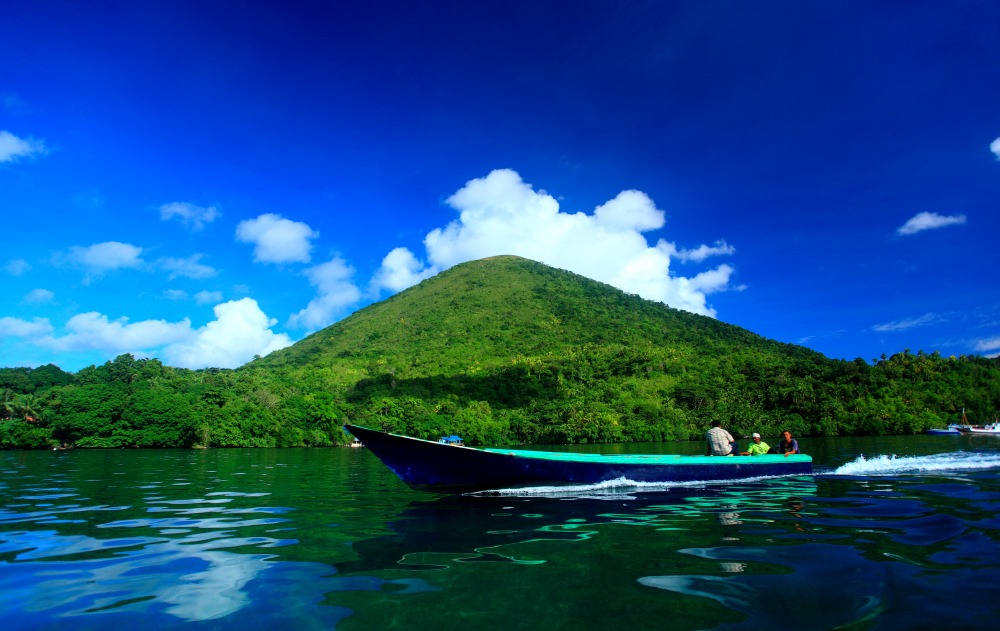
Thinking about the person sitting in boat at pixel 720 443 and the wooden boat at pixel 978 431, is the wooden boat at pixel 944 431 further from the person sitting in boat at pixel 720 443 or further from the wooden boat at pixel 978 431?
the person sitting in boat at pixel 720 443

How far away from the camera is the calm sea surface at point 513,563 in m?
3.96

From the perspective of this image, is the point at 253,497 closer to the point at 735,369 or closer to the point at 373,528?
the point at 373,528

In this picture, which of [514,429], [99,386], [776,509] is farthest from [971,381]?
[99,386]

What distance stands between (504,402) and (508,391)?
3938mm

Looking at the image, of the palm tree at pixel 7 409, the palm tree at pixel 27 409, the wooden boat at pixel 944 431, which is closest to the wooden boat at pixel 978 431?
the wooden boat at pixel 944 431

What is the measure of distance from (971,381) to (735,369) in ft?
103

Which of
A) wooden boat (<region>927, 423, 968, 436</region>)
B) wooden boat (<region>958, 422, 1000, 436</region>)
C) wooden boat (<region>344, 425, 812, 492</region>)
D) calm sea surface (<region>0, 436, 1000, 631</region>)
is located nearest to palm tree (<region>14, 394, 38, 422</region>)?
calm sea surface (<region>0, 436, 1000, 631</region>)

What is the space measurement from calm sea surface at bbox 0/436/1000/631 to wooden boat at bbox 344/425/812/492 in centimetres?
47

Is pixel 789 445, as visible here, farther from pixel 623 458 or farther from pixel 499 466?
pixel 499 466

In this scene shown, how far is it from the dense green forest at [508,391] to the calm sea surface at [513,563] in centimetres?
6259

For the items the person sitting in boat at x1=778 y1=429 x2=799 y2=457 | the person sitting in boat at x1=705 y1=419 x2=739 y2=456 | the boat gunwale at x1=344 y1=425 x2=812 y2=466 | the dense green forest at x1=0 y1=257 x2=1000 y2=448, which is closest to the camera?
the boat gunwale at x1=344 y1=425 x2=812 y2=466

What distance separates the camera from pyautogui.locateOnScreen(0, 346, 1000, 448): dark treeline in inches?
2426

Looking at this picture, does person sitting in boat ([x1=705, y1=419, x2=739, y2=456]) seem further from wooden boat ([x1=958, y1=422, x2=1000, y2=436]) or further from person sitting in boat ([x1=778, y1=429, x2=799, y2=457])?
wooden boat ([x1=958, y1=422, x2=1000, y2=436])

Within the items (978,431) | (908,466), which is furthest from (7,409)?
(978,431)
